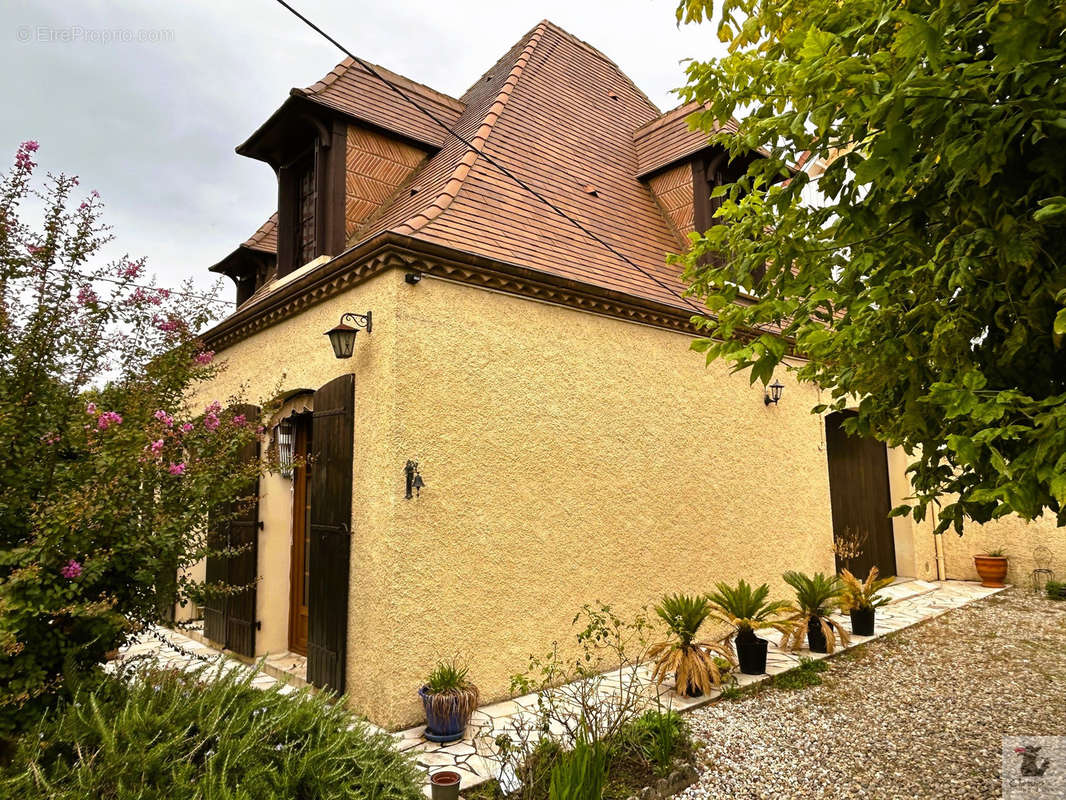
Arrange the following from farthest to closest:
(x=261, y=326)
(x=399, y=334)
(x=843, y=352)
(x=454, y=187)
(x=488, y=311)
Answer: (x=261, y=326) → (x=454, y=187) → (x=488, y=311) → (x=399, y=334) → (x=843, y=352)

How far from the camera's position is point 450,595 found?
504 cm

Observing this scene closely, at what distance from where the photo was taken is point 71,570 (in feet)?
9.92

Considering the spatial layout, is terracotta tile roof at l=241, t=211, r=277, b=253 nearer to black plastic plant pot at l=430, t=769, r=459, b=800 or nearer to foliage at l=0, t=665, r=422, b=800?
foliage at l=0, t=665, r=422, b=800

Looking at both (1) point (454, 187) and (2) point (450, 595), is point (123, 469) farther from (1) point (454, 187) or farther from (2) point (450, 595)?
(1) point (454, 187)

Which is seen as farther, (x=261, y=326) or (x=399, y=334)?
(x=261, y=326)

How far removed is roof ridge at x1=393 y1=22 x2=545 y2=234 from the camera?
550 centimetres

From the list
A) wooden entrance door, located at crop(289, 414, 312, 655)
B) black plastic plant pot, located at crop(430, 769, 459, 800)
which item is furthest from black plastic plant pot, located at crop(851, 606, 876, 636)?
wooden entrance door, located at crop(289, 414, 312, 655)

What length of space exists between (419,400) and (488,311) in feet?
3.70

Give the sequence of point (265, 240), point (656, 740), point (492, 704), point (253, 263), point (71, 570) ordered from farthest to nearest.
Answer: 1. point (253, 263)
2. point (265, 240)
3. point (492, 704)
4. point (656, 740)
5. point (71, 570)

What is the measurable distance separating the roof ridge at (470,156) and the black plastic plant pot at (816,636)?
5962mm

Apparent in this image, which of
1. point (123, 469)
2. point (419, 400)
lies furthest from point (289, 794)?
point (419, 400)

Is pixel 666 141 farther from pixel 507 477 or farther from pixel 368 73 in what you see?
pixel 507 477

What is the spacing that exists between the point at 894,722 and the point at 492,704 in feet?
11.0

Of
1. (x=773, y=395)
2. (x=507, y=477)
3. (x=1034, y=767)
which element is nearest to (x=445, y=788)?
(x=507, y=477)
